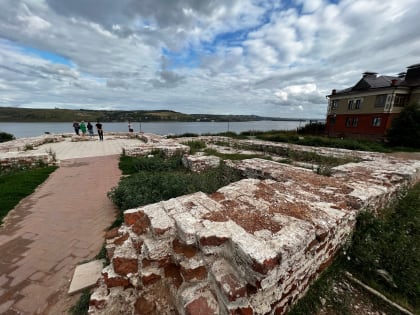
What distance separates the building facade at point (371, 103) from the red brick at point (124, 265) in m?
24.1

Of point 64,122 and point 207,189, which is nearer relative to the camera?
point 207,189

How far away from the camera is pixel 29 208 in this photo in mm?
3703

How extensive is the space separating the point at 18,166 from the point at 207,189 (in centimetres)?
747

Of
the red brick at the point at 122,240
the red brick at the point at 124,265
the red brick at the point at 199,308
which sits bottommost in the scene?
the red brick at the point at 124,265

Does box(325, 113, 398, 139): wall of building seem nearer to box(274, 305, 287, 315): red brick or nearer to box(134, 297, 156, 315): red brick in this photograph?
box(274, 305, 287, 315): red brick

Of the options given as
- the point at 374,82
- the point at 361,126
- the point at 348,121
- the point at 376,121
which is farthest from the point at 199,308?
the point at 374,82

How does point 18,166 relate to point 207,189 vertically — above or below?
below

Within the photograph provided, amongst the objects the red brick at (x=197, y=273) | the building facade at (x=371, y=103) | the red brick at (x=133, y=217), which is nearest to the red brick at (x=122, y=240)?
the red brick at (x=133, y=217)

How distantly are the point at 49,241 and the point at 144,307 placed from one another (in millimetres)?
2185

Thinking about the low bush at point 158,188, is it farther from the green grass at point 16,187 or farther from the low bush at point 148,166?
the green grass at point 16,187

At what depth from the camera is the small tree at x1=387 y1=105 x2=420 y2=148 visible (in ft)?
40.8

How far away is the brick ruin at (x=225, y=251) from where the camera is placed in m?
1.34

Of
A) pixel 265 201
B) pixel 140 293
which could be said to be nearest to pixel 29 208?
pixel 140 293

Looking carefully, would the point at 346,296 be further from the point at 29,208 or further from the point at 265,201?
the point at 29,208
